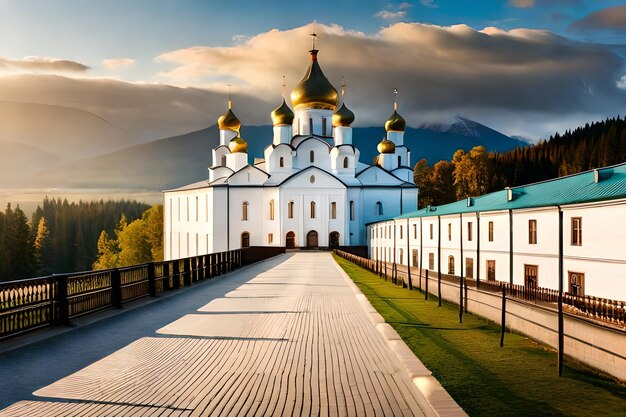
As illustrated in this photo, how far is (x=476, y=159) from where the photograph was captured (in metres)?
64.3

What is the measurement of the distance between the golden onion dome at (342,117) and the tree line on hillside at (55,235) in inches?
1635

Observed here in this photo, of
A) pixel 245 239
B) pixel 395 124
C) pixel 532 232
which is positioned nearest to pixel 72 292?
pixel 532 232

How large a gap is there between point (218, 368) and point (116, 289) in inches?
251

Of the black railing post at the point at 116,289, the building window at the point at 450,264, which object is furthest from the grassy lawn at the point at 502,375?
the building window at the point at 450,264

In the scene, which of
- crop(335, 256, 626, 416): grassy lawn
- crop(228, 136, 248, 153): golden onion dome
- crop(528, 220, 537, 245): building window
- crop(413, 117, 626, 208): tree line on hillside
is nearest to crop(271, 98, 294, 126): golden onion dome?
A: crop(228, 136, 248, 153): golden onion dome

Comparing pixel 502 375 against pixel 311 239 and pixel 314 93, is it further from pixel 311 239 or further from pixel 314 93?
pixel 314 93

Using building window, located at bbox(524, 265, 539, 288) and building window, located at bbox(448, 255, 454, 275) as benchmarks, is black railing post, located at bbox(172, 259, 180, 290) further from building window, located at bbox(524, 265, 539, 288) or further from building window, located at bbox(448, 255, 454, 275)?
building window, located at bbox(448, 255, 454, 275)

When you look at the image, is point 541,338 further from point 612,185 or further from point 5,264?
point 5,264

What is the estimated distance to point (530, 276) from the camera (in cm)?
2361

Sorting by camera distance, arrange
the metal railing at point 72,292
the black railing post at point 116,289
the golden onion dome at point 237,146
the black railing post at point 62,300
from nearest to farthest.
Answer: the metal railing at point 72,292 < the black railing post at point 62,300 < the black railing post at point 116,289 < the golden onion dome at point 237,146

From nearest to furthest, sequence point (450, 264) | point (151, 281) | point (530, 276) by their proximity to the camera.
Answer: point (151, 281), point (530, 276), point (450, 264)

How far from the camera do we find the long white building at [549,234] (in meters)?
18.0

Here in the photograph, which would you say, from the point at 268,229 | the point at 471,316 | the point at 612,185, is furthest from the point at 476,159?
the point at 471,316

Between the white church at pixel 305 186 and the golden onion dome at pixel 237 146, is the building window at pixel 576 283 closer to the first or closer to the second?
the white church at pixel 305 186
